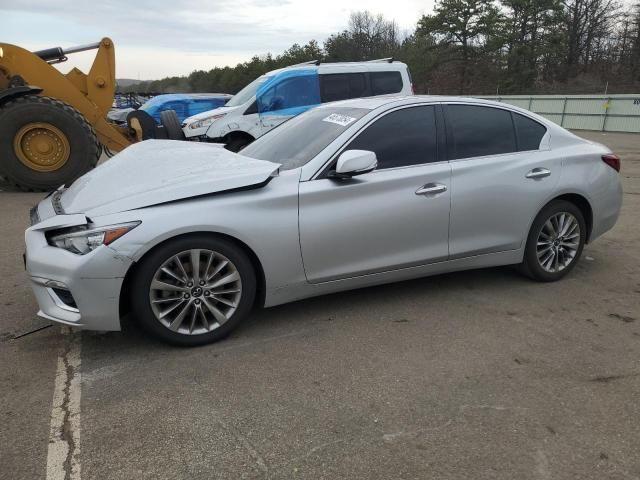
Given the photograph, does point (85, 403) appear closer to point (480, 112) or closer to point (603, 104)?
point (480, 112)

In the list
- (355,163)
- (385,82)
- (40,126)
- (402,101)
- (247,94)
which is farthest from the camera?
(247,94)

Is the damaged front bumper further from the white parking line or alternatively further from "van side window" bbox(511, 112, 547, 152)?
"van side window" bbox(511, 112, 547, 152)

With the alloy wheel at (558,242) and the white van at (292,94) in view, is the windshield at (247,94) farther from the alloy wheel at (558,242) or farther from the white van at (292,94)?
the alloy wheel at (558,242)

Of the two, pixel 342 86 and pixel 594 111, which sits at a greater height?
pixel 342 86

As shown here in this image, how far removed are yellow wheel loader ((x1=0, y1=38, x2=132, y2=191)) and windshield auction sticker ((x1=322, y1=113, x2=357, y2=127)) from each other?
A: 6.40 m

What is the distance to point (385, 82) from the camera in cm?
1087

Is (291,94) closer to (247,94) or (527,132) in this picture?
(247,94)

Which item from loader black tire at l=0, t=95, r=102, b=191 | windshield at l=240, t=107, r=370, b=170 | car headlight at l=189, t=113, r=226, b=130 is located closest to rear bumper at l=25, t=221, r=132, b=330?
windshield at l=240, t=107, r=370, b=170

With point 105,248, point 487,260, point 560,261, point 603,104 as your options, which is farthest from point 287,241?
point 603,104

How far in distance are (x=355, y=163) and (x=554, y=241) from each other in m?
2.04

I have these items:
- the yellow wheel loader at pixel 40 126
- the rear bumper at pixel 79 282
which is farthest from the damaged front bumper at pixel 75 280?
the yellow wheel loader at pixel 40 126

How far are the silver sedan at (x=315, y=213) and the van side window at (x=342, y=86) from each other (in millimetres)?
6396

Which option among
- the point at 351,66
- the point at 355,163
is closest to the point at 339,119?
the point at 355,163

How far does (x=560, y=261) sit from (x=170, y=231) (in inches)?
128
